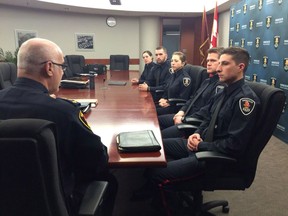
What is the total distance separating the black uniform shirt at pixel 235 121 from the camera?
57.2 inches

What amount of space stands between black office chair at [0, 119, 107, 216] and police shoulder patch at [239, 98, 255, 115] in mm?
1085

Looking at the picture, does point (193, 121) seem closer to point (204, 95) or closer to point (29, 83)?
point (204, 95)

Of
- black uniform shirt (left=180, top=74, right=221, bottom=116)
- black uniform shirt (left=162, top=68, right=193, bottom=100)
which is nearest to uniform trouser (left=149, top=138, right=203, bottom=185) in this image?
black uniform shirt (left=180, top=74, right=221, bottom=116)

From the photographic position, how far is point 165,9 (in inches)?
307

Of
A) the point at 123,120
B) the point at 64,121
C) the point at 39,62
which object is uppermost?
the point at 39,62

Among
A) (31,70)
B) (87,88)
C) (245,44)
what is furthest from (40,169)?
(245,44)

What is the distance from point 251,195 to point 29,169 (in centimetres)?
202

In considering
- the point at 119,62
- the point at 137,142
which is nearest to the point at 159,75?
the point at 137,142

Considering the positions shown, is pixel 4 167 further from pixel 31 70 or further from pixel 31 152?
pixel 31 70

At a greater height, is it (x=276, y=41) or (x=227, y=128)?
(x=276, y=41)

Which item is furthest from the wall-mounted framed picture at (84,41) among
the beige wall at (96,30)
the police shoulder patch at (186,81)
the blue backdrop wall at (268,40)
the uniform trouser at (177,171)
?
the uniform trouser at (177,171)

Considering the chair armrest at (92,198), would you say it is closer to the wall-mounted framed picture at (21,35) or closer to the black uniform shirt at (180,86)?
the black uniform shirt at (180,86)

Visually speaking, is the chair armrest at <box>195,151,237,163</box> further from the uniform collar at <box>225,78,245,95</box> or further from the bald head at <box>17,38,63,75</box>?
the bald head at <box>17,38,63,75</box>

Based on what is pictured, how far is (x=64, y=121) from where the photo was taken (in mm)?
1042
